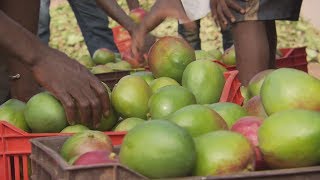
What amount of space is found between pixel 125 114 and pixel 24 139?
1.83 ft

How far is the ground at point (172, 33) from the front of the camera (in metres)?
9.25

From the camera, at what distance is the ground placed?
925cm

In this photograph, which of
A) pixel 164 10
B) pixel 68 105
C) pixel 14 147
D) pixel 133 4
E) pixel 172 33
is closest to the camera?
A: pixel 14 147

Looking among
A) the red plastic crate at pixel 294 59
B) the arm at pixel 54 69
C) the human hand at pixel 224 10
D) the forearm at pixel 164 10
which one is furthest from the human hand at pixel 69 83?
the red plastic crate at pixel 294 59

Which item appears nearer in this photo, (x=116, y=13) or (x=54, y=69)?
(x=54, y=69)

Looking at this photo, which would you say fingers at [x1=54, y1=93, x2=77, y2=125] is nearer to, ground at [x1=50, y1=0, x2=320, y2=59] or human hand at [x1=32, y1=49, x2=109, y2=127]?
human hand at [x1=32, y1=49, x2=109, y2=127]

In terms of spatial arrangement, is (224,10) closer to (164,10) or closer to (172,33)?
(164,10)

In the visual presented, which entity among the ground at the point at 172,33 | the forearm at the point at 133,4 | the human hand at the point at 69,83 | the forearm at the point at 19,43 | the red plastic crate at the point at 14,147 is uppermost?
the forearm at the point at 19,43

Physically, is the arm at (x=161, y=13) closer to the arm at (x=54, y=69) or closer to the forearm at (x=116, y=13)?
the forearm at (x=116, y=13)

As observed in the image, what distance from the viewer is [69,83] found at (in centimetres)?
272

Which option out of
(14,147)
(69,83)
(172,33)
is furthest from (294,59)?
(172,33)

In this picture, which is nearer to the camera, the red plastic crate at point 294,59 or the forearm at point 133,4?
the red plastic crate at point 294,59

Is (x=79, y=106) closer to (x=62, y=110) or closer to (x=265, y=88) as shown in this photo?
(x=62, y=110)

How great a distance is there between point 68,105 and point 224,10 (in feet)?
4.62
